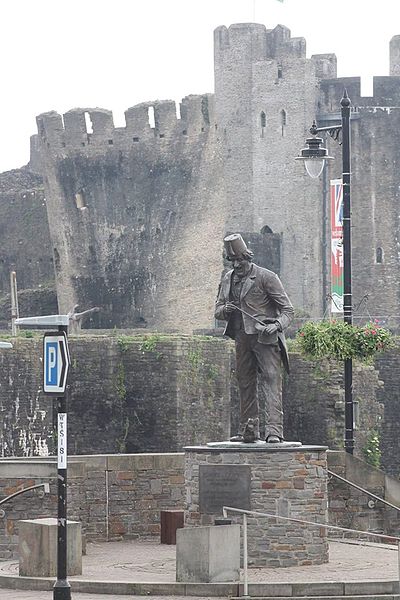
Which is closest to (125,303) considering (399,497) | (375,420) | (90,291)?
(90,291)

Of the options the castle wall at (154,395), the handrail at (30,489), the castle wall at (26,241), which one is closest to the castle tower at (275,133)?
the castle wall at (26,241)

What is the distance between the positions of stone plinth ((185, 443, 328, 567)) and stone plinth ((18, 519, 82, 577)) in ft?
5.53

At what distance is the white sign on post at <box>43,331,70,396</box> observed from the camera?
2092 centimetres

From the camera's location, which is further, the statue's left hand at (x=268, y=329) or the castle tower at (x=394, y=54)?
the castle tower at (x=394, y=54)

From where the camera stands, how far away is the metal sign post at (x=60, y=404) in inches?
805

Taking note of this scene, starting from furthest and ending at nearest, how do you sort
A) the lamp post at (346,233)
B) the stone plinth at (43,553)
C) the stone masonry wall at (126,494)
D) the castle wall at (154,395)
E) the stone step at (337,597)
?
1. the castle wall at (154,395)
2. the lamp post at (346,233)
3. the stone masonry wall at (126,494)
4. the stone plinth at (43,553)
5. the stone step at (337,597)

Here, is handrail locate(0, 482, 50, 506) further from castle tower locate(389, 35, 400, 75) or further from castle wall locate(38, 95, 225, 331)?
castle tower locate(389, 35, 400, 75)

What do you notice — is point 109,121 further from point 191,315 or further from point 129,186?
point 191,315

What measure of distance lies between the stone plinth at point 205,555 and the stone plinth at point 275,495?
138 centimetres

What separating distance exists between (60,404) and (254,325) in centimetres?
341

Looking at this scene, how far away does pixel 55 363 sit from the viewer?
831 inches

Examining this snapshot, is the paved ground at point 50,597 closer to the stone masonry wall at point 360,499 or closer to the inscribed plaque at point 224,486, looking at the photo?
the inscribed plaque at point 224,486

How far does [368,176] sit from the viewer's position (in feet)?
204

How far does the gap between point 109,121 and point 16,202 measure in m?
5.63
